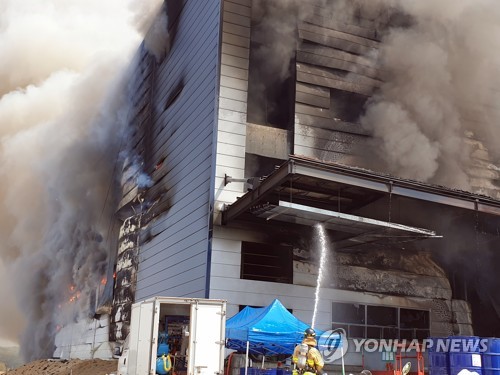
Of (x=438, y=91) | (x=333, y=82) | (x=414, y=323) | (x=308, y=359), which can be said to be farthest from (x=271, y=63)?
(x=308, y=359)

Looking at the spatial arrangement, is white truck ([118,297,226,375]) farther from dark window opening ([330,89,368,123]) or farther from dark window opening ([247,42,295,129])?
dark window opening ([330,89,368,123])

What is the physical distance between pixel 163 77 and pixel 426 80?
409 inches

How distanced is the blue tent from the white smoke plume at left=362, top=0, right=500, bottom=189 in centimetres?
849

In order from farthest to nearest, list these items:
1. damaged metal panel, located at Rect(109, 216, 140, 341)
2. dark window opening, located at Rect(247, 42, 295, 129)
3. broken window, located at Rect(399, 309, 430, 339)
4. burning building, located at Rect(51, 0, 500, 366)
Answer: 1. damaged metal panel, located at Rect(109, 216, 140, 341)
2. dark window opening, located at Rect(247, 42, 295, 129)
3. broken window, located at Rect(399, 309, 430, 339)
4. burning building, located at Rect(51, 0, 500, 366)

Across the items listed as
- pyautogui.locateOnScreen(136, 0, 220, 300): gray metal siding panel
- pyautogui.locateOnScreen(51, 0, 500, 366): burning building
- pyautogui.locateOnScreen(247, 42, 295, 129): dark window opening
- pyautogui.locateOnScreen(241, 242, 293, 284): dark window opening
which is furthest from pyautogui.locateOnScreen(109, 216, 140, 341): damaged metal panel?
pyautogui.locateOnScreen(247, 42, 295, 129): dark window opening

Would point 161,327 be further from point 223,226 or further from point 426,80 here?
point 426,80

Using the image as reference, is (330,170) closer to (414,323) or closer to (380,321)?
(380,321)

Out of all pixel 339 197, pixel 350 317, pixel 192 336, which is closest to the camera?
pixel 192 336

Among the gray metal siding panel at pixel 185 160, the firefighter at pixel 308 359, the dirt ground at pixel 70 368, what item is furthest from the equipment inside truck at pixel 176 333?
the dirt ground at pixel 70 368

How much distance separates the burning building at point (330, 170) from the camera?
15.8m

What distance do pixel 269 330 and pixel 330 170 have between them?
170 inches

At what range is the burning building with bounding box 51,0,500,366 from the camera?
1581cm

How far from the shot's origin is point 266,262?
55.9ft

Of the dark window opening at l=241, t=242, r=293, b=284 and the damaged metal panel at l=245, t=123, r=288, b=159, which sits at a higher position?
the damaged metal panel at l=245, t=123, r=288, b=159
